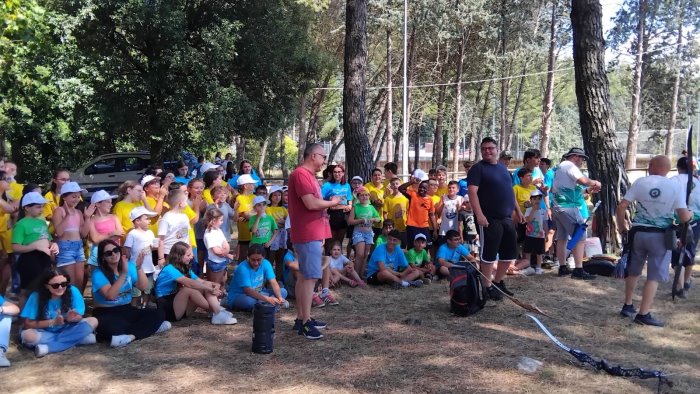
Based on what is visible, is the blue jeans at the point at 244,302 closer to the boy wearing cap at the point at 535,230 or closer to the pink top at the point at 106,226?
the pink top at the point at 106,226

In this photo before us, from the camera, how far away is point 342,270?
855 centimetres

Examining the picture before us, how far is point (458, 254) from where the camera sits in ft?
28.7

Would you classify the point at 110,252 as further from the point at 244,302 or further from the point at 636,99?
the point at 636,99

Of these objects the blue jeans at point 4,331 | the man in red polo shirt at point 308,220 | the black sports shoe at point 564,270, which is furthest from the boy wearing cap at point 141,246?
the black sports shoe at point 564,270

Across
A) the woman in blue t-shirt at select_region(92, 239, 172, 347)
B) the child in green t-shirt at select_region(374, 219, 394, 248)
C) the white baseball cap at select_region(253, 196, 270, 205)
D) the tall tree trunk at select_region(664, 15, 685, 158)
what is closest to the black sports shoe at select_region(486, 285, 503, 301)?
the child in green t-shirt at select_region(374, 219, 394, 248)

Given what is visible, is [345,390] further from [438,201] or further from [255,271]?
[438,201]

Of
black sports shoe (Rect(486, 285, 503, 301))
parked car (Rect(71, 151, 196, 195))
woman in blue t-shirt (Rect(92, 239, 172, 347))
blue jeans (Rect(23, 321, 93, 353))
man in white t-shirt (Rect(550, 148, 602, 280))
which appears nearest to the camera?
blue jeans (Rect(23, 321, 93, 353))

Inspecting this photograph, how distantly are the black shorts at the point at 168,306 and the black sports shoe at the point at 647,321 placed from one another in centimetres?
471

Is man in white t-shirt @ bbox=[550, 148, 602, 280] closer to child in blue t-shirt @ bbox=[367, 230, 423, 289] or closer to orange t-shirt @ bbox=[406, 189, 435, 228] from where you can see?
orange t-shirt @ bbox=[406, 189, 435, 228]

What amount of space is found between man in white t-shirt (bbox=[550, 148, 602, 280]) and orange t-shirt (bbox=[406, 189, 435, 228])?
1.73 m

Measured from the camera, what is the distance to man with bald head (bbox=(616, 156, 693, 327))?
20.0 feet

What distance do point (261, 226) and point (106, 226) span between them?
77.0 inches

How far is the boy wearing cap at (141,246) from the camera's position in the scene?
21.7ft

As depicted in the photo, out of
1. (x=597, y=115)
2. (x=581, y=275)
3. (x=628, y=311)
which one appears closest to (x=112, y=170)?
(x=597, y=115)
